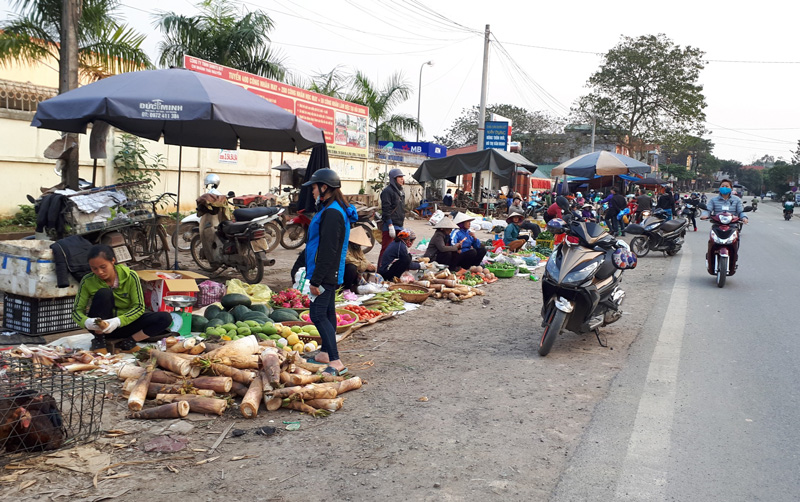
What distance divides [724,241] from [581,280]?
5447 mm

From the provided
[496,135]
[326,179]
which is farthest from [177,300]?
[496,135]

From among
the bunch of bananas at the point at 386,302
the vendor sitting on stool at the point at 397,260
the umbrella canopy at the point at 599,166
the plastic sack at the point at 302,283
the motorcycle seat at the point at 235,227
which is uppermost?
the umbrella canopy at the point at 599,166

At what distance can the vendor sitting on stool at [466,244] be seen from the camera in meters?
10.5

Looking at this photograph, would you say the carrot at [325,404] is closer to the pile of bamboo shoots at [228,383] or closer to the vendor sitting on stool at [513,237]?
the pile of bamboo shoots at [228,383]

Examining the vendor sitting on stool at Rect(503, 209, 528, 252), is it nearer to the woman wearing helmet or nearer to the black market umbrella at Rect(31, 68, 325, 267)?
the black market umbrella at Rect(31, 68, 325, 267)

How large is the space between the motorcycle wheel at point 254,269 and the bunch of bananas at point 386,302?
1.93 m

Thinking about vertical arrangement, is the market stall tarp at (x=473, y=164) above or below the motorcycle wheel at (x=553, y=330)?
above

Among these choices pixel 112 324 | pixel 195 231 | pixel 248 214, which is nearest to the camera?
pixel 112 324

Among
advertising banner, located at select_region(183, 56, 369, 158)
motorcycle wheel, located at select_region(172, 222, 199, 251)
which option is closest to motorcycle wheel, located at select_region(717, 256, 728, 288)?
motorcycle wheel, located at select_region(172, 222, 199, 251)

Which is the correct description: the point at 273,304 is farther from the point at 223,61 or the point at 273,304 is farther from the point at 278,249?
the point at 223,61

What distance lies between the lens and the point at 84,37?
11461 mm

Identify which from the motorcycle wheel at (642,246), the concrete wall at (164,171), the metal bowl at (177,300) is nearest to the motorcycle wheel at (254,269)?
the metal bowl at (177,300)

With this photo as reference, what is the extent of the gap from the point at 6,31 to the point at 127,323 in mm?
8666

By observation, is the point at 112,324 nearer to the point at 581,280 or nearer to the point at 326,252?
the point at 326,252
